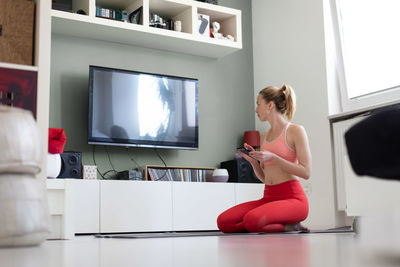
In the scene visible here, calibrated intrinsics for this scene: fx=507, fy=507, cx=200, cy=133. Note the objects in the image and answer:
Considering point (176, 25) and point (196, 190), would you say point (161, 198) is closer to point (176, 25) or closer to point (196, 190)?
point (196, 190)

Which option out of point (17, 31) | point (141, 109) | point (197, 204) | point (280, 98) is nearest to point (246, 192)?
point (197, 204)

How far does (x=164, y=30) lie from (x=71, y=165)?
1565 mm

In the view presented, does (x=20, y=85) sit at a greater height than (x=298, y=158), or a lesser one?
greater

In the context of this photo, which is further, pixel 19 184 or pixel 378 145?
pixel 19 184

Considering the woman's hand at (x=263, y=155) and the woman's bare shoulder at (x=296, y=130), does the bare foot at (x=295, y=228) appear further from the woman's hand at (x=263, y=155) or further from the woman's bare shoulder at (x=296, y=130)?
the woman's bare shoulder at (x=296, y=130)

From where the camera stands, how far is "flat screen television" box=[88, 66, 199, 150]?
4.62 m

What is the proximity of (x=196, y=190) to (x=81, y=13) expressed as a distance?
190cm

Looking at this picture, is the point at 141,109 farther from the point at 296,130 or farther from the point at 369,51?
the point at 369,51

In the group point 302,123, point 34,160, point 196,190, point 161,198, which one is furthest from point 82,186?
point 34,160

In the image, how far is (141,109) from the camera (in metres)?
4.80

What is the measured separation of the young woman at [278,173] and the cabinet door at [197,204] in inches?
42.3

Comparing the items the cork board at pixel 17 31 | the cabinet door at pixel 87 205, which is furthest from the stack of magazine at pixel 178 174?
the cork board at pixel 17 31

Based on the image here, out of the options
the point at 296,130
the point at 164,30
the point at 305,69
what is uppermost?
the point at 164,30

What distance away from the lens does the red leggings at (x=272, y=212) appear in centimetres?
310
